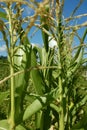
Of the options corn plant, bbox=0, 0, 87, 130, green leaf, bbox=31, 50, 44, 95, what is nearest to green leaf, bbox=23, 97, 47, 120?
corn plant, bbox=0, 0, 87, 130

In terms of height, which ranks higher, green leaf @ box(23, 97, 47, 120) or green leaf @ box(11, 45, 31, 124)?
green leaf @ box(11, 45, 31, 124)

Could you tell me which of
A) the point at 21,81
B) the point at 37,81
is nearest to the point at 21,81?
the point at 21,81

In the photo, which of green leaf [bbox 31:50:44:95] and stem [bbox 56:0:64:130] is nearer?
stem [bbox 56:0:64:130]

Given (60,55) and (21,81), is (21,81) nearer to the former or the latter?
(21,81)

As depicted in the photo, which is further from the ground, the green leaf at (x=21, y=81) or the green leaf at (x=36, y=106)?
the green leaf at (x=21, y=81)

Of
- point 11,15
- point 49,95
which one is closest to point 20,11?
point 11,15

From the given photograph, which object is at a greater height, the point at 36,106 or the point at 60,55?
the point at 60,55

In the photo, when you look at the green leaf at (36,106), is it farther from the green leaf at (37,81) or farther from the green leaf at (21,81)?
the green leaf at (37,81)

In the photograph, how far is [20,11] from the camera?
36.8 inches

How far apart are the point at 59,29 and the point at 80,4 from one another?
0.16 m

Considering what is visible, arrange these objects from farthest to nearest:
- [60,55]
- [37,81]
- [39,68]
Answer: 1. [37,81]
2. [60,55]
3. [39,68]

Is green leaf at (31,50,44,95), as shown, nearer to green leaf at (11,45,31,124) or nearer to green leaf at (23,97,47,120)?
green leaf at (11,45,31,124)

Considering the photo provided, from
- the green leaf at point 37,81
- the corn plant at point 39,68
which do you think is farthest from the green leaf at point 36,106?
the green leaf at point 37,81

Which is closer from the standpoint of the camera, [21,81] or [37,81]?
[21,81]
